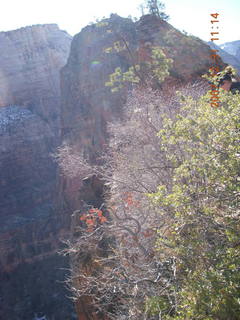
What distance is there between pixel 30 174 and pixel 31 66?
17.8 meters

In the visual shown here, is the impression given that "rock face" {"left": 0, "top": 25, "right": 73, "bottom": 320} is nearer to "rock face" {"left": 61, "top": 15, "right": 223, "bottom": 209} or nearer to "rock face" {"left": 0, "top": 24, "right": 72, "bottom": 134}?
"rock face" {"left": 0, "top": 24, "right": 72, "bottom": 134}

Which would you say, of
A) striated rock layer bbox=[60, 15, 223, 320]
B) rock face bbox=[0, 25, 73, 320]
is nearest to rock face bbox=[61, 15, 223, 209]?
striated rock layer bbox=[60, 15, 223, 320]

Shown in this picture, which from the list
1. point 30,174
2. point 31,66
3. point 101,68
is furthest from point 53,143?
point 101,68

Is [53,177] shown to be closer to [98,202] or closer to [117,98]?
[117,98]

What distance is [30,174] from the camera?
114 feet

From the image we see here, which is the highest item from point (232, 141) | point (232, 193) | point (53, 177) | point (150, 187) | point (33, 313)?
point (232, 141)

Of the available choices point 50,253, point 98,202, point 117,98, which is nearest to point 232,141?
point 98,202

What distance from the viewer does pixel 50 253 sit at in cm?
2516

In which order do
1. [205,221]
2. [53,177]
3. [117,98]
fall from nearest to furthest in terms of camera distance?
[205,221] < [117,98] < [53,177]

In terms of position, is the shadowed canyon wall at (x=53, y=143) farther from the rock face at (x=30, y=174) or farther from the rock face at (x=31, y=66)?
the rock face at (x=31, y=66)

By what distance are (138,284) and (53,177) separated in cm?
3042

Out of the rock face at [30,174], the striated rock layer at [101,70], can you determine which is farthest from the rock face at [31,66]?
the striated rock layer at [101,70]

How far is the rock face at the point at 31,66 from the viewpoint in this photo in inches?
1689

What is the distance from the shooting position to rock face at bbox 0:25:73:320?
21.9m
